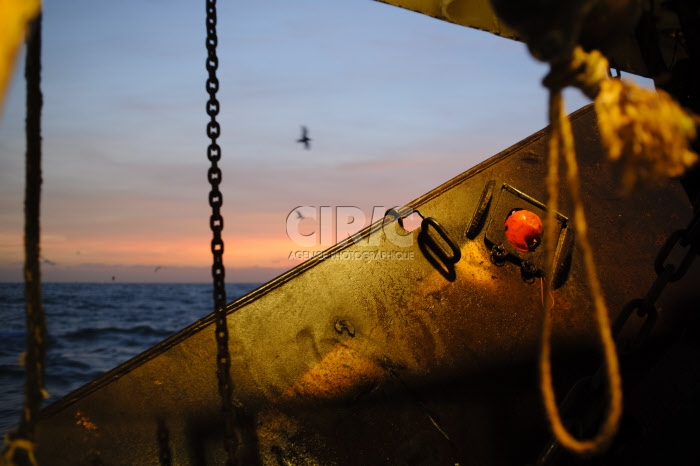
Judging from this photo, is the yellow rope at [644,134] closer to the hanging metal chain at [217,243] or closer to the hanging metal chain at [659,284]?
the hanging metal chain at [659,284]

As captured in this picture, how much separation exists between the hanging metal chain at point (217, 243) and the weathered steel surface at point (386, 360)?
836mm

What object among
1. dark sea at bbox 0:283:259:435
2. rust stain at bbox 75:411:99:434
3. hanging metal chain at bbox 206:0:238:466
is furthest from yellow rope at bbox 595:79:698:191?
dark sea at bbox 0:283:259:435

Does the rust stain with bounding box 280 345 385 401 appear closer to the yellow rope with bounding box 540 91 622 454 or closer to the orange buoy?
the orange buoy

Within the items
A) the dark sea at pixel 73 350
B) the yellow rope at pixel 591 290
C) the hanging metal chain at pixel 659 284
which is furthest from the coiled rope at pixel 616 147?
the dark sea at pixel 73 350

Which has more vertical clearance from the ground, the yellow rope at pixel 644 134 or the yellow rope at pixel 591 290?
the yellow rope at pixel 644 134

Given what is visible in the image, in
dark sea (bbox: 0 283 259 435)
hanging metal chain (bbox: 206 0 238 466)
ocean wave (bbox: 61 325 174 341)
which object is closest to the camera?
hanging metal chain (bbox: 206 0 238 466)

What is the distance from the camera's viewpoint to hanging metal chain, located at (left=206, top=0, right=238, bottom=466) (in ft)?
5.88

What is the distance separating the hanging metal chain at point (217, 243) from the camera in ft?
5.88

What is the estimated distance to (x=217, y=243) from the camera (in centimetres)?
189

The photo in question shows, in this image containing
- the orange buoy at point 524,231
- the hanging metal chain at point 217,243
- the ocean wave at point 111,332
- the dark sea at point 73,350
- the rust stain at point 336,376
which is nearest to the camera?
the hanging metal chain at point 217,243

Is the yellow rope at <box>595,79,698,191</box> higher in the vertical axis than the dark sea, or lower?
higher

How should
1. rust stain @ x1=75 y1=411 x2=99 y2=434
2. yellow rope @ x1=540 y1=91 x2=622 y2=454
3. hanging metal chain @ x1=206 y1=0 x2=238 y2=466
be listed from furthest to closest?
rust stain @ x1=75 y1=411 x2=99 y2=434 < hanging metal chain @ x1=206 y1=0 x2=238 y2=466 < yellow rope @ x1=540 y1=91 x2=622 y2=454

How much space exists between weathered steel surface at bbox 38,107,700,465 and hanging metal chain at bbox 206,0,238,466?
2.74 ft

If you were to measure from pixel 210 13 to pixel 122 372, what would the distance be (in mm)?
1982
